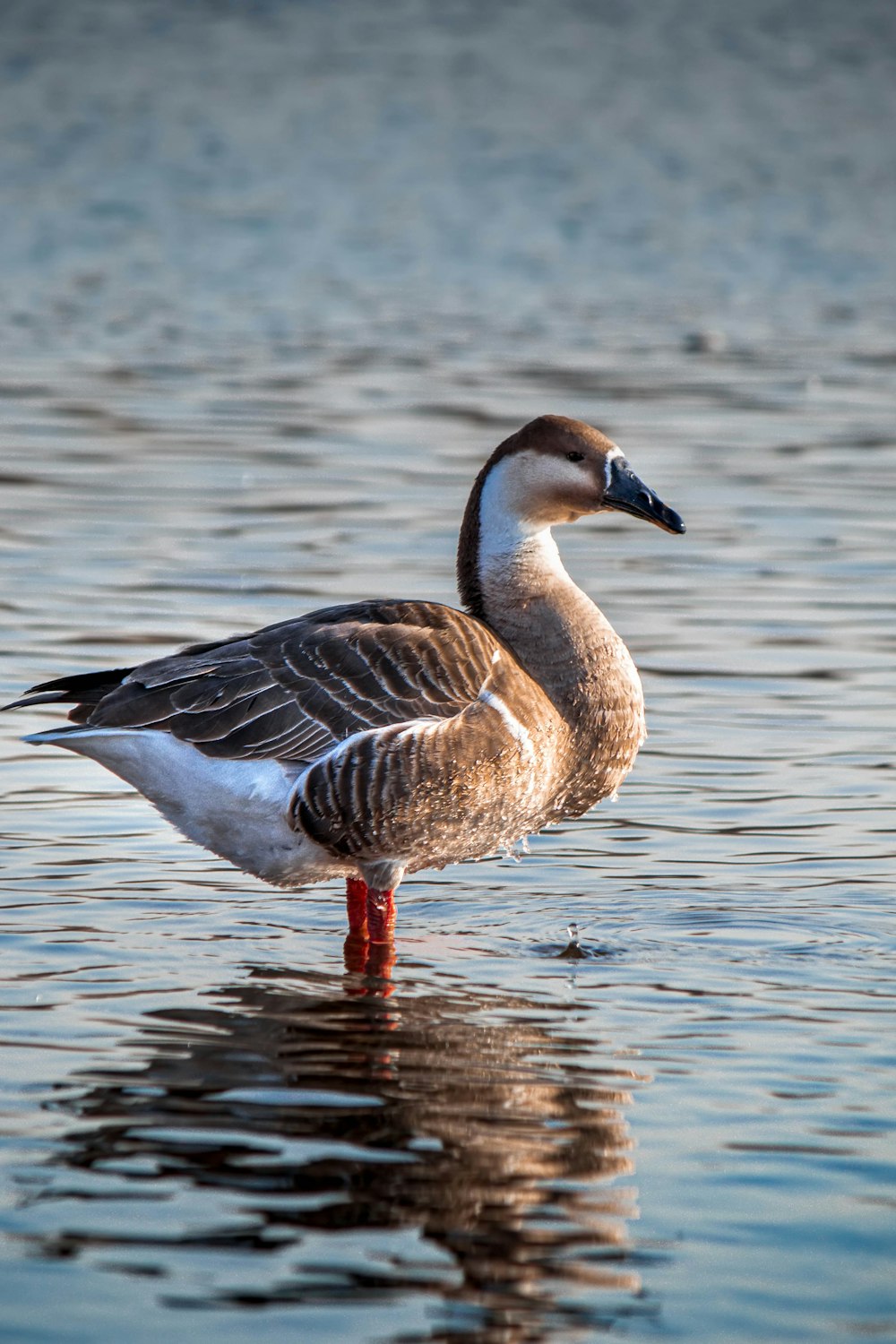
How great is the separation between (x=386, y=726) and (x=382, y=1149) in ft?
6.98

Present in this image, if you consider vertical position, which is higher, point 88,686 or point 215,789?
point 88,686

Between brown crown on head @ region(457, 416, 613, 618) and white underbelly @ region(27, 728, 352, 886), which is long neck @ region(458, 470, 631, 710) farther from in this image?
white underbelly @ region(27, 728, 352, 886)

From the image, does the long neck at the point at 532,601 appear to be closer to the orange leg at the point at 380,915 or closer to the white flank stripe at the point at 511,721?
the white flank stripe at the point at 511,721

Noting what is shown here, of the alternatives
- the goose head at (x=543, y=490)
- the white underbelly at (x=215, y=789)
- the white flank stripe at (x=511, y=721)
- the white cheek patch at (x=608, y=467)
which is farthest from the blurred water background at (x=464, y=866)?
the white cheek patch at (x=608, y=467)

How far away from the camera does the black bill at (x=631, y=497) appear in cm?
799

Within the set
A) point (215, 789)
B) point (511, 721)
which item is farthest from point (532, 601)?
point (215, 789)

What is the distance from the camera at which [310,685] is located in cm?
738

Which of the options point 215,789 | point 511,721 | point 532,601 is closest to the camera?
point 215,789

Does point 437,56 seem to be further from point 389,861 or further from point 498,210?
point 389,861

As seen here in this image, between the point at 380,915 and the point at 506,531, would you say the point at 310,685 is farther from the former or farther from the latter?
the point at 506,531

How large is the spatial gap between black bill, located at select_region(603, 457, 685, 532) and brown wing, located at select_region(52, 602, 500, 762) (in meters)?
0.78

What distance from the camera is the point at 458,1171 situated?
5.28 m

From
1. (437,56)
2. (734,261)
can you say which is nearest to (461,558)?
(734,261)

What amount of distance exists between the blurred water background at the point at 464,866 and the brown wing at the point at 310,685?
0.74 m
